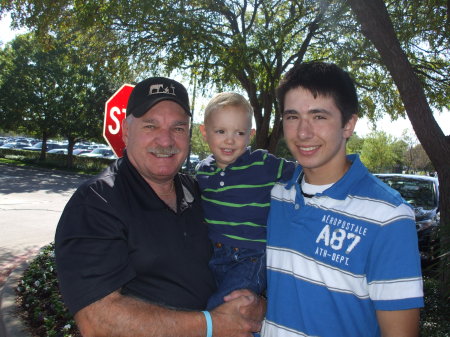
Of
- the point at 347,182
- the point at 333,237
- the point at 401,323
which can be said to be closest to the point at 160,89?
the point at 347,182

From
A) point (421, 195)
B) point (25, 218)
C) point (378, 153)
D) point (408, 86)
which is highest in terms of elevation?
point (378, 153)

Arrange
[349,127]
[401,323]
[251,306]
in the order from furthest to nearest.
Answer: [251,306] → [349,127] → [401,323]

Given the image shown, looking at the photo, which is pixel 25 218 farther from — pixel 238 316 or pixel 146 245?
pixel 238 316

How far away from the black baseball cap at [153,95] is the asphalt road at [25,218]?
3530 mm

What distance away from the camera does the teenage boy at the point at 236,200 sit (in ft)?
7.88

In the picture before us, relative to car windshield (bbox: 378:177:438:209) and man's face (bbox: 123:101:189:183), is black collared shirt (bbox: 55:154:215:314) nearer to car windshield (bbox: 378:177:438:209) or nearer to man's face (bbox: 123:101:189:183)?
man's face (bbox: 123:101:189:183)

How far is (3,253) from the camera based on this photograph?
7066 millimetres

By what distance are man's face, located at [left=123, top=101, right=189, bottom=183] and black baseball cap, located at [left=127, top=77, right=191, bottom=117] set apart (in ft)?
0.16

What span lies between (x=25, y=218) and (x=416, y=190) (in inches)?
399

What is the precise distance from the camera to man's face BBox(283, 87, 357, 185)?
1.99 meters

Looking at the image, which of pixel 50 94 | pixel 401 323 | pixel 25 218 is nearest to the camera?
pixel 401 323

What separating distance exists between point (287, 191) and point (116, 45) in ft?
30.2

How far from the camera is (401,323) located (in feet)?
5.22

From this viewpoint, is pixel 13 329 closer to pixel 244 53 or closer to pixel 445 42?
pixel 244 53
